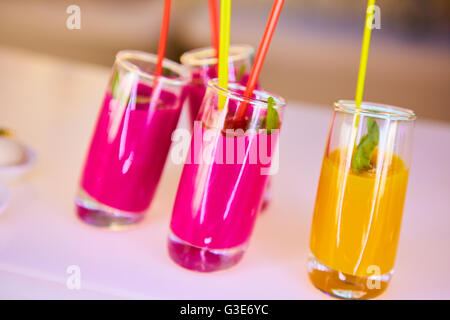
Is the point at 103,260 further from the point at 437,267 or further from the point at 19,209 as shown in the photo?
the point at 437,267

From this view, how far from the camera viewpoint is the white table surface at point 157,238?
2.25ft

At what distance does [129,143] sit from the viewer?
774mm

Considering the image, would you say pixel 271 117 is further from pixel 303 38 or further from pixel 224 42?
pixel 303 38

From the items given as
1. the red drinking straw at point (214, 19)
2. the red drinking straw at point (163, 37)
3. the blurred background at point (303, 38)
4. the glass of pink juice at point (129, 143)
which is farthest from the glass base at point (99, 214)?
the blurred background at point (303, 38)

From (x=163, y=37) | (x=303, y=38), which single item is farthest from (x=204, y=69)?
(x=303, y=38)

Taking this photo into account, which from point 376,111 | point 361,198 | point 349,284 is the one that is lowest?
point 349,284

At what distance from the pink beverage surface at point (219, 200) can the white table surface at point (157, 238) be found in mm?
54

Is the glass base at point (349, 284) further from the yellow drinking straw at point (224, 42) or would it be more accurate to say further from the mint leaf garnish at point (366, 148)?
the yellow drinking straw at point (224, 42)

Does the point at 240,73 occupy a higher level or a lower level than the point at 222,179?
higher

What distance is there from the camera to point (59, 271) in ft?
2.26

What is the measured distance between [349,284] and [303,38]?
271 cm

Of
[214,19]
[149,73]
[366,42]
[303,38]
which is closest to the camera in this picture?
[366,42]
